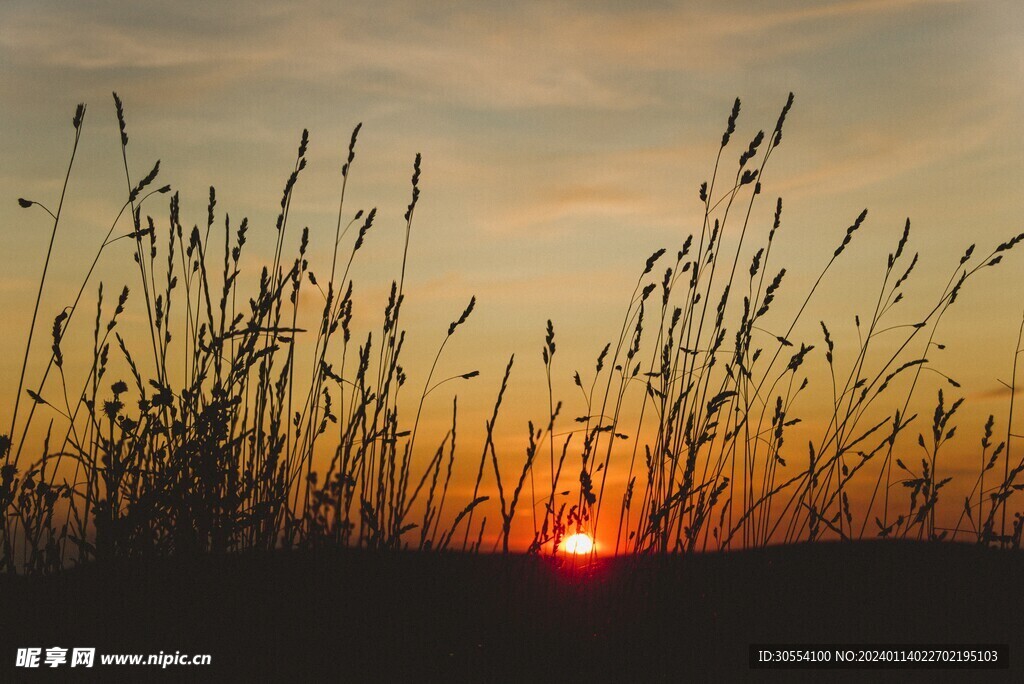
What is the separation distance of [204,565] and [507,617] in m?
0.81

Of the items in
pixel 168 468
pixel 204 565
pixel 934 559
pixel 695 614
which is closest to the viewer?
pixel 204 565

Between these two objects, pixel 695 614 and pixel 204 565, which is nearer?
pixel 204 565

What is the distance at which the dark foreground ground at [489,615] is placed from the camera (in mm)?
2285

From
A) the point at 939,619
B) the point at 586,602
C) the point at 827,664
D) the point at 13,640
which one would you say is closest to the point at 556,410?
the point at 586,602

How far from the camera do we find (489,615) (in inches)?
106

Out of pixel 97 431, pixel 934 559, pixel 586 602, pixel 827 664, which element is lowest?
pixel 827 664

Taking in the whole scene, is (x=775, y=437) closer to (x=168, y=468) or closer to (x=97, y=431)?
(x=168, y=468)

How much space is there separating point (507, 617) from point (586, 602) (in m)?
0.23

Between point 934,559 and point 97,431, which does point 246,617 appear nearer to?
point 97,431

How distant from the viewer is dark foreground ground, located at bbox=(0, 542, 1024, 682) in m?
2.29

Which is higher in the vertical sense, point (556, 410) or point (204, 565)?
point (556, 410)

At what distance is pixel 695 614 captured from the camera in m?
2.83

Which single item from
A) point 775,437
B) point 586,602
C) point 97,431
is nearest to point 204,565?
point 97,431

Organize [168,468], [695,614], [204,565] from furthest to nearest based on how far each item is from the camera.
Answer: [695,614] < [168,468] < [204,565]
